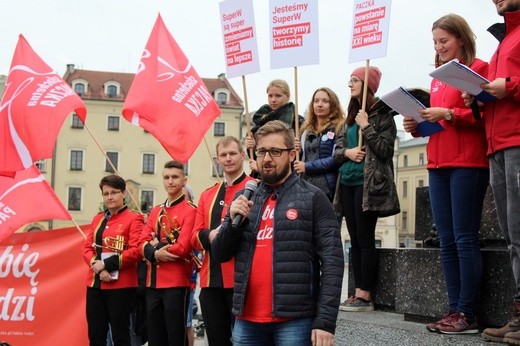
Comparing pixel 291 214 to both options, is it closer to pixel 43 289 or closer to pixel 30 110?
pixel 30 110

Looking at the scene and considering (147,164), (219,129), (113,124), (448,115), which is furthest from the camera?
(147,164)

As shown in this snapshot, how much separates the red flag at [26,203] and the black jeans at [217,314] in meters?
2.85

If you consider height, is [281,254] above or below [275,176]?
below

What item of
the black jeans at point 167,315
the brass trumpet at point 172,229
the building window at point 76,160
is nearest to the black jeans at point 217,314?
the black jeans at point 167,315

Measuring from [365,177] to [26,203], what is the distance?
3640 mm

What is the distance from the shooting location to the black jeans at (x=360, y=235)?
6.23 metres

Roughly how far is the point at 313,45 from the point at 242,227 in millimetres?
2979

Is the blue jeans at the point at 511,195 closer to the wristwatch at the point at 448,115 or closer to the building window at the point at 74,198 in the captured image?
the wristwatch at the point at 448,115

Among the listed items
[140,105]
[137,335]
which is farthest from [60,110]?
[137,335]

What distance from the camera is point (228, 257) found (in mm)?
4145

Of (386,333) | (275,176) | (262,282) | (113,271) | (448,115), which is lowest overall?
(386,333)

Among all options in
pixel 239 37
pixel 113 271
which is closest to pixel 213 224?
pixel 113 271

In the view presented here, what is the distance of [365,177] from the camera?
610 cm

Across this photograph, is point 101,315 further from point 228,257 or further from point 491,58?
point 491,58
